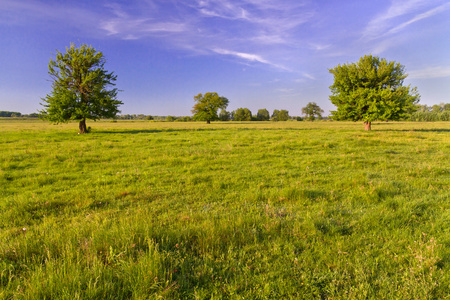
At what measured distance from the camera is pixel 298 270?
117 inches

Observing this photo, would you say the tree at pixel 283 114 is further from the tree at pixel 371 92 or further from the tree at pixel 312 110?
the tree at pixel 371 92

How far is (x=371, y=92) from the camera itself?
28.9 m

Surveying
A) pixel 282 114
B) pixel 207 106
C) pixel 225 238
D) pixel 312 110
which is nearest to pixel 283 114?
pixel 282 114

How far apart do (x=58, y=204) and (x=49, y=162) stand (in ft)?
22.3

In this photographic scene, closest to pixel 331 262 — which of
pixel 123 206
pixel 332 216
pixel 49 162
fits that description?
pixel 332 216

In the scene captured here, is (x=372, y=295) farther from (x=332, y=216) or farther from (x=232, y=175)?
(x=232, y=175)

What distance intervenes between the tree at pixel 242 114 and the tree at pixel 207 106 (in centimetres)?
7619

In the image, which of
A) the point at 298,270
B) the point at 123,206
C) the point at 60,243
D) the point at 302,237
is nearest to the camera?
the point at 298,270

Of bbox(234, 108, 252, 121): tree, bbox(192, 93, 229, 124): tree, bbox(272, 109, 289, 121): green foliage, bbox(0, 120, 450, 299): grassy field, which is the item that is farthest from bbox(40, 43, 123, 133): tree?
bbox(272, 109, 289, 121): green foliage

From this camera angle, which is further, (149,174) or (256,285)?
(149,174)

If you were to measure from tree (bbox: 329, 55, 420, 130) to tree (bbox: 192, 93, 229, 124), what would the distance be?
48212mm

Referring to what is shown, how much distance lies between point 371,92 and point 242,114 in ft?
420

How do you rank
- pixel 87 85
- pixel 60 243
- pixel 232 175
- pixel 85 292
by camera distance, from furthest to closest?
pixel 87 85 → pixel 232 175 → pixel 60 243 → pixel 85 292

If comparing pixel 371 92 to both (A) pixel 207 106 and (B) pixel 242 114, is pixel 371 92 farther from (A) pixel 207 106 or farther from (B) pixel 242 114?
(B) pixel 242 114
